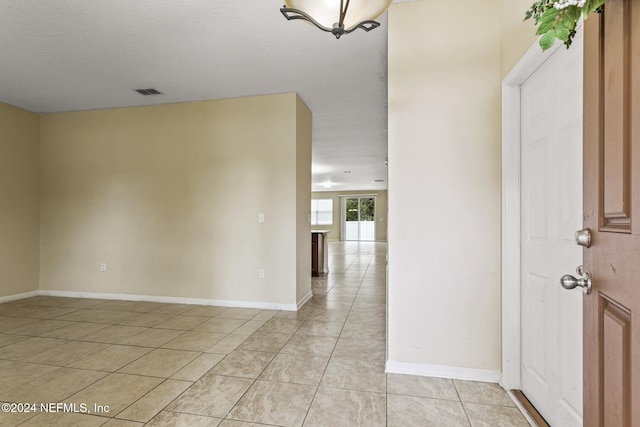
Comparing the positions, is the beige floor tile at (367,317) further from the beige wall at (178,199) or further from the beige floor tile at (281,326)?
the beige wall at (178,199)

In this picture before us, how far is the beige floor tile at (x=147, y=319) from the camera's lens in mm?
3342

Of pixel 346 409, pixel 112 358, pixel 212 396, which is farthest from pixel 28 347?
pixel 346 409

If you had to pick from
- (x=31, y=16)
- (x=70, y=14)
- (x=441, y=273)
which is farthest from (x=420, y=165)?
(x=31, y=16)

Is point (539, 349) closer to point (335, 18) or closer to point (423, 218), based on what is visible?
point (423, 218)

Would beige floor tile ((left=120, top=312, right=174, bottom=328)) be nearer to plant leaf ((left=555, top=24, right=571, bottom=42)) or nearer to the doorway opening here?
plant leaf ((left=555, top=24, right=571, bottom=42))

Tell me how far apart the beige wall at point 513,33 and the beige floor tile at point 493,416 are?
2.08 metres

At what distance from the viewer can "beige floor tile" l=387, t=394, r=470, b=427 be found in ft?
5.66

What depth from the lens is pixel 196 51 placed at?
2.90m

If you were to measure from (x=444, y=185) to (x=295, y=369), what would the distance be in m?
1.74

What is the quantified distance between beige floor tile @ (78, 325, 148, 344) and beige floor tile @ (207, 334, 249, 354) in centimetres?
91

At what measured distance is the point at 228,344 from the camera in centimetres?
281

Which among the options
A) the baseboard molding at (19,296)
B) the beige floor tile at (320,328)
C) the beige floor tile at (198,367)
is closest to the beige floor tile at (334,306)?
the beige floor tile at (320,328)

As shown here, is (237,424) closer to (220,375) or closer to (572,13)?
(220,375)

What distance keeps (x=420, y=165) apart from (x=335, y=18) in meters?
1.25
